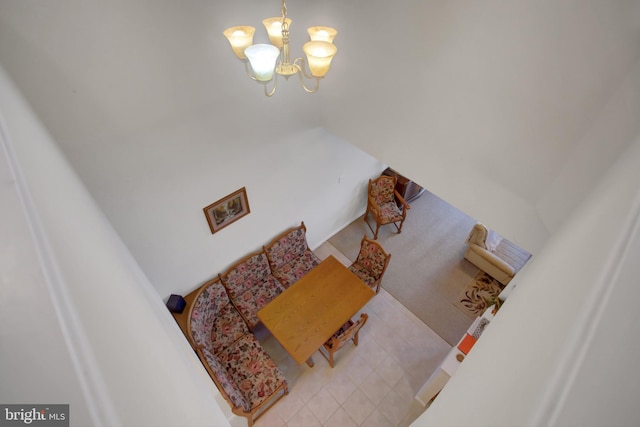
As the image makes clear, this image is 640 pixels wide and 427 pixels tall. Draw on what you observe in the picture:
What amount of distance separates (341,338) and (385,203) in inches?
112

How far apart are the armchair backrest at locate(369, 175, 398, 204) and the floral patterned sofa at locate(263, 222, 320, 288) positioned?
5.43 feet

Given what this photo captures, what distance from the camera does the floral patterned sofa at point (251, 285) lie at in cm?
395

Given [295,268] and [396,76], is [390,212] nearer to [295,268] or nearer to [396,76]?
[295,268]

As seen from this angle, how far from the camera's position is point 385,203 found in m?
5.66

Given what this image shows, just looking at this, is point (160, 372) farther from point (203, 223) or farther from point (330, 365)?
point (330, 365)

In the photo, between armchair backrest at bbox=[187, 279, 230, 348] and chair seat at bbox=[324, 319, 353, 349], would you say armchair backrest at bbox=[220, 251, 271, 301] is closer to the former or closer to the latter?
armchair backrest at bbox=[187, 279, 230, 348]

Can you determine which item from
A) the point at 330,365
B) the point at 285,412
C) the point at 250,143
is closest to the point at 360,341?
the point at 330,365

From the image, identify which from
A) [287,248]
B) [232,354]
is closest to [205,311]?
[232,354]

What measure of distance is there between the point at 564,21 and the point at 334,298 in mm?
3340

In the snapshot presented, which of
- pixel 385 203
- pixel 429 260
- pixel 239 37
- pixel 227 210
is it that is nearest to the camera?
pixel 239 37

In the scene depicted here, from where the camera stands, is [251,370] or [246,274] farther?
[246,274]

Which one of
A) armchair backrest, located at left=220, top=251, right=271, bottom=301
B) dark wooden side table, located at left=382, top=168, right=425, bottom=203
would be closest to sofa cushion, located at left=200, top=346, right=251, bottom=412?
armchair backrest, located at left=220, top=251, right=271, bottom=301

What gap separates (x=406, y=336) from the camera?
4.26 m

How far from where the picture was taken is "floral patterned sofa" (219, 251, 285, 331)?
3.95 meters
